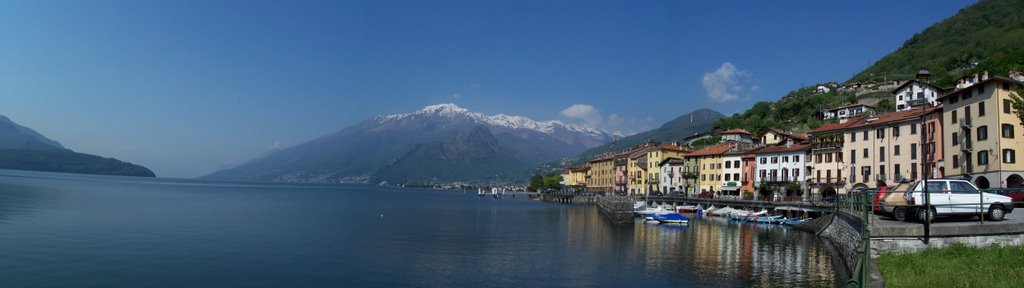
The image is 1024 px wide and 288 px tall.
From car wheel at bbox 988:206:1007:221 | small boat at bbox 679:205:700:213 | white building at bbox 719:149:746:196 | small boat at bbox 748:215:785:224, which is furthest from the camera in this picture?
white building at bbox 719:149:746:196

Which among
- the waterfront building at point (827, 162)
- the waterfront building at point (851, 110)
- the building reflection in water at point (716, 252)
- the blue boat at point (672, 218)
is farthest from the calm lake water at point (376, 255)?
the waterfront building at point (851, 110)

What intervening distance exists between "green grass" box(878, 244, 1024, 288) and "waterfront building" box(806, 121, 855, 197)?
2773 inches

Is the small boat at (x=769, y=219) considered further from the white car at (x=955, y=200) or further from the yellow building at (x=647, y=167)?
the yellow building at (x=647, y=167)

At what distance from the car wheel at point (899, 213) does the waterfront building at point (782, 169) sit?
71.1 m

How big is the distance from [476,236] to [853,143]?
181 ft

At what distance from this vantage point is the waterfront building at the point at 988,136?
180ft

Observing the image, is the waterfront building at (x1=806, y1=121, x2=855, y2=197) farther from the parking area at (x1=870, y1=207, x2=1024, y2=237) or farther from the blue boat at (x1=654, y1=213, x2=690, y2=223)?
the parking area at (x1=870, y1=207, x2=1024, y2=237)

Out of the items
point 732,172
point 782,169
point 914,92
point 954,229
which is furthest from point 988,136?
point 914,92

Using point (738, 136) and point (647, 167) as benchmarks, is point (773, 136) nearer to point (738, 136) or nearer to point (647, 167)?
point (738, 136)

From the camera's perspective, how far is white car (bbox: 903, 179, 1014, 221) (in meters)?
24.7

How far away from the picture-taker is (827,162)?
293 ft

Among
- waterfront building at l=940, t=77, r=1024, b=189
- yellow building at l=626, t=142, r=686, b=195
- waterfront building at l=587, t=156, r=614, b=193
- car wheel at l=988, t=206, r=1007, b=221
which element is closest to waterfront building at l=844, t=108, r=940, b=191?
waterfront building at l=940, t=77, r=1024, b=189

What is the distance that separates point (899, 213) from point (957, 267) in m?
10.1

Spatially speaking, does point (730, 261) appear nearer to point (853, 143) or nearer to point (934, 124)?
point (934, 124)
